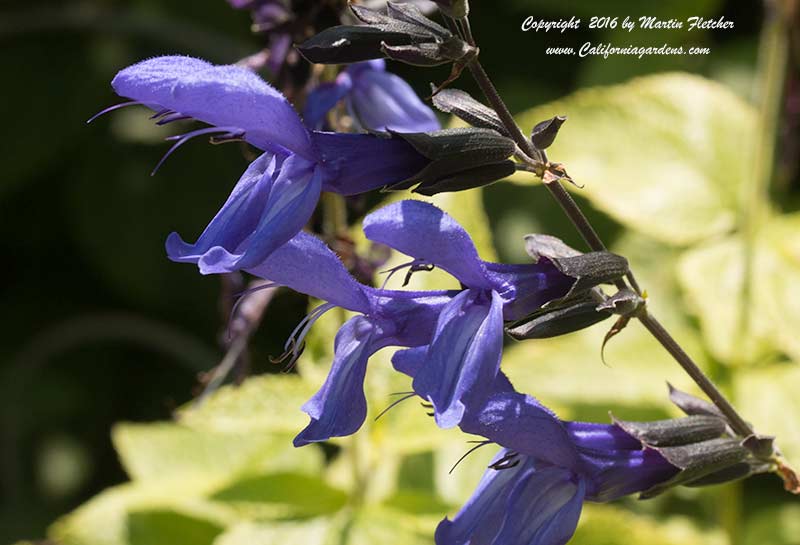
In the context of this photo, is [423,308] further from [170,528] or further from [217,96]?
[170,528]

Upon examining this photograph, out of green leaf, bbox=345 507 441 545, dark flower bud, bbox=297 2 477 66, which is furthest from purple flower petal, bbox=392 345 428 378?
green leaf, bbox=345 507 441 545

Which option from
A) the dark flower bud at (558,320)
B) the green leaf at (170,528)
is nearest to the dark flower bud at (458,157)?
the dark flower bud at (558,320)

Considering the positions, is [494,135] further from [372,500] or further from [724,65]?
[724,65]

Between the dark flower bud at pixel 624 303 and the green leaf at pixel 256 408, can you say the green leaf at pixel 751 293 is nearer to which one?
the green leaf at pixel 256 408

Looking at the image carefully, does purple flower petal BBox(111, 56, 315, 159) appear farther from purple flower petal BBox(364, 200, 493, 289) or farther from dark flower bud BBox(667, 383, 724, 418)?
dark flower bud BBox(667, 383, 724, 418)

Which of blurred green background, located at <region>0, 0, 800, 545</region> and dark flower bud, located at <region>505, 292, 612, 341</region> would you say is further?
blurred green background, located at <region>0, 0, 800, 545</region>

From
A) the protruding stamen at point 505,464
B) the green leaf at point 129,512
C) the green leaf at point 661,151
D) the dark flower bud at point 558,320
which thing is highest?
→ the dark flower bud at point 558,320
